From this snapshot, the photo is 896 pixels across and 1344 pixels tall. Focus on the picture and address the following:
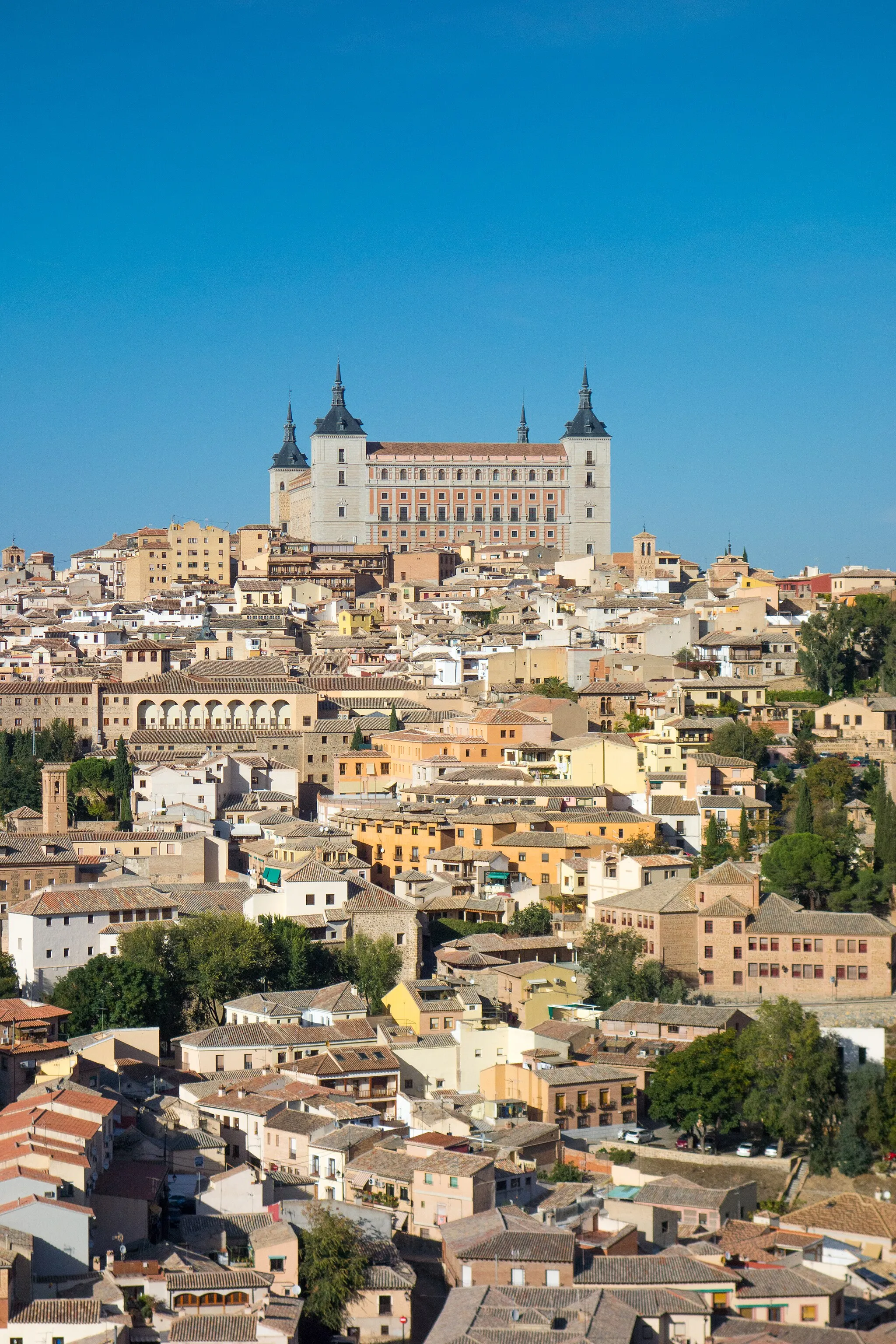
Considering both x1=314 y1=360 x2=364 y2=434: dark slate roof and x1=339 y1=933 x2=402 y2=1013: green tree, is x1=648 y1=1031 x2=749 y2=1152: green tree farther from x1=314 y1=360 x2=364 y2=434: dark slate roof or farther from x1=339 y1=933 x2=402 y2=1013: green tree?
x1=314 y1=360 x2=364 y2=434: dark slate roof

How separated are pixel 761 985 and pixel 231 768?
1333 cm

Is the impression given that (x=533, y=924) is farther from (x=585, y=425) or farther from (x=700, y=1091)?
(x=585, y=425)

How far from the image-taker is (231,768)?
3894 cm

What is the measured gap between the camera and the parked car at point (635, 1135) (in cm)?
2508

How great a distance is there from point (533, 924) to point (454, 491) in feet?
143

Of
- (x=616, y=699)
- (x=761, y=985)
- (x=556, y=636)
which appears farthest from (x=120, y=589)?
(x=761, y=985)

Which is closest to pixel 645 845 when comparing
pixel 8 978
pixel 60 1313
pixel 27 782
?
pixel 8 978

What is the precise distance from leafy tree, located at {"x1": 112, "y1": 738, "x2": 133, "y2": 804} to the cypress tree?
1257cm

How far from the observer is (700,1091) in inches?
990

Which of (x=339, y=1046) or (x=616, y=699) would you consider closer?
(x=339, y=1046)

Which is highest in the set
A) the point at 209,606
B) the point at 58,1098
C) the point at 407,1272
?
the point at 209,606

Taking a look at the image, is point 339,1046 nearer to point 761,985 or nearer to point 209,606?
point 761,985

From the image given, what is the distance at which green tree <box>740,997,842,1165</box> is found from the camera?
985 inches

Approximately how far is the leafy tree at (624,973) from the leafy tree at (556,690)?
11.4 meters
